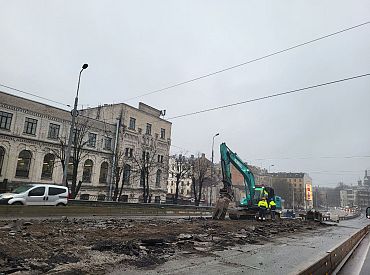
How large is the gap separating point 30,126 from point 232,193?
25.4 metres

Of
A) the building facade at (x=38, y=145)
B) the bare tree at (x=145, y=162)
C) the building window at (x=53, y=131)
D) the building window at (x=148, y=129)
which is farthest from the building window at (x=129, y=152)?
the building window at (x=53, y=131)

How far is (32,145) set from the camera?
116ft

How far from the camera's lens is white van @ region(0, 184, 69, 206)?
64.1ft

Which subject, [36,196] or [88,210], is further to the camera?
[88,210]

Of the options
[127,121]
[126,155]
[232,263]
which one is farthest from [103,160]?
[232,263]

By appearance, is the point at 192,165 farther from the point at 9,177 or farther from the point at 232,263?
the point at 232,263

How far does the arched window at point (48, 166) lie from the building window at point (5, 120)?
5638mm

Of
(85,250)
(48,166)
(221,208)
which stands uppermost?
(48,166)

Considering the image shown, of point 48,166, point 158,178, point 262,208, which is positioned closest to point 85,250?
point 262,208

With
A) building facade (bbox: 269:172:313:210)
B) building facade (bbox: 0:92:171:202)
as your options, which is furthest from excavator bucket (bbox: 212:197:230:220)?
building facade (bbox: 269:172:313:210)

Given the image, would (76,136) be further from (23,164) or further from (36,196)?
(36,196)

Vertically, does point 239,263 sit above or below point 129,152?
below

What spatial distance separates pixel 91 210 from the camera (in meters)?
23.4

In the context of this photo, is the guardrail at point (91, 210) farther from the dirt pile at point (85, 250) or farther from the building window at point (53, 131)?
the building window at point (53, 131)
